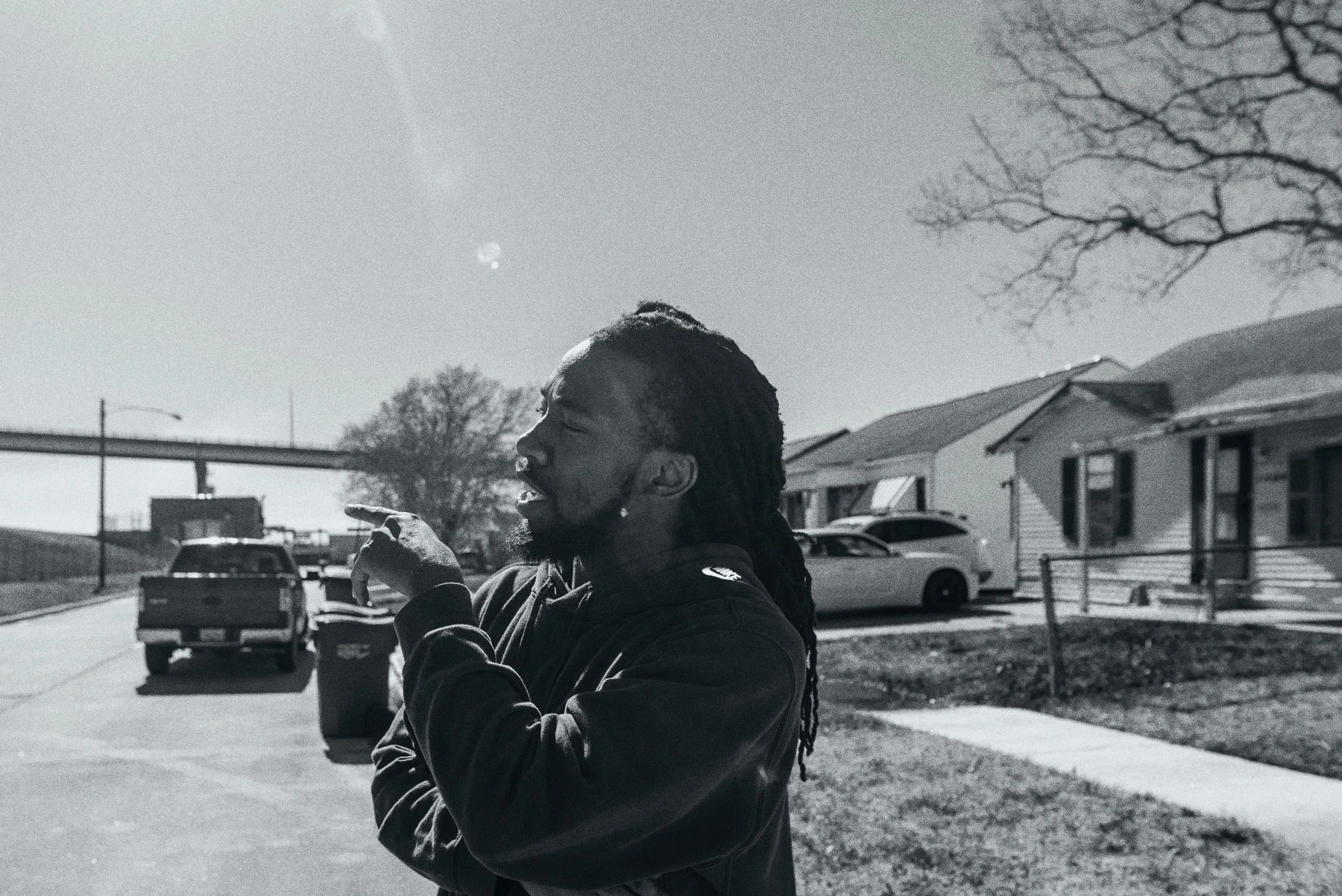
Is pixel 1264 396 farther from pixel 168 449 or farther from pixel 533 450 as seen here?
pixel 168 449

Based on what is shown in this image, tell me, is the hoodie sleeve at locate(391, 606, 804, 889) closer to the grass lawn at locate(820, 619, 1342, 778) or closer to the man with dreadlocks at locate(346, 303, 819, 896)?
the man with dreadlocks at locate(346, 303, 819, 896)

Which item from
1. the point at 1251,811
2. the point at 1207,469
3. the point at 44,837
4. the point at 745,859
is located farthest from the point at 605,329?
the point at 1207,469

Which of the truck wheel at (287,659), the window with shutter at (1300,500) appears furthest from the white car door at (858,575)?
the truck wheel at (287,659)

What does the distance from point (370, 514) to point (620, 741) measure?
1.96ft

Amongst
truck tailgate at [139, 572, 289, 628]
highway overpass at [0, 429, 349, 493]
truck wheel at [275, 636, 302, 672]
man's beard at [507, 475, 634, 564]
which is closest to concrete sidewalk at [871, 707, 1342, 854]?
man's beard at [507, 475, 634, 564]

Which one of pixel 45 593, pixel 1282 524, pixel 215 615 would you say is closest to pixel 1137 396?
pixel 1282 524

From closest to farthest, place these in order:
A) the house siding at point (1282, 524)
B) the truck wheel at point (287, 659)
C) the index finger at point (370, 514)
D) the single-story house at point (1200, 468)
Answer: the index finger at point (370, 514)
the truck wheel at point (287, 659)
the house siding at point (1282, 524)
the single-story house at point (1200, 468)

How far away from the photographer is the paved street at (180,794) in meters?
5.83

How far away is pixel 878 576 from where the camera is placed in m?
19.1

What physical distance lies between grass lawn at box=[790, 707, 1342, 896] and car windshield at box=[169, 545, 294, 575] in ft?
36.6

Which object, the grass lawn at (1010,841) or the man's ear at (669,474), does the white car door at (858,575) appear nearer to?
the grass lawn at (1010,841)

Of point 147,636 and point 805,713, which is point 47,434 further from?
point 805,713

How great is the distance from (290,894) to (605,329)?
4919 mm

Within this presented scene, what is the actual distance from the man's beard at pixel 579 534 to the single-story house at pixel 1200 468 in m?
15.0
